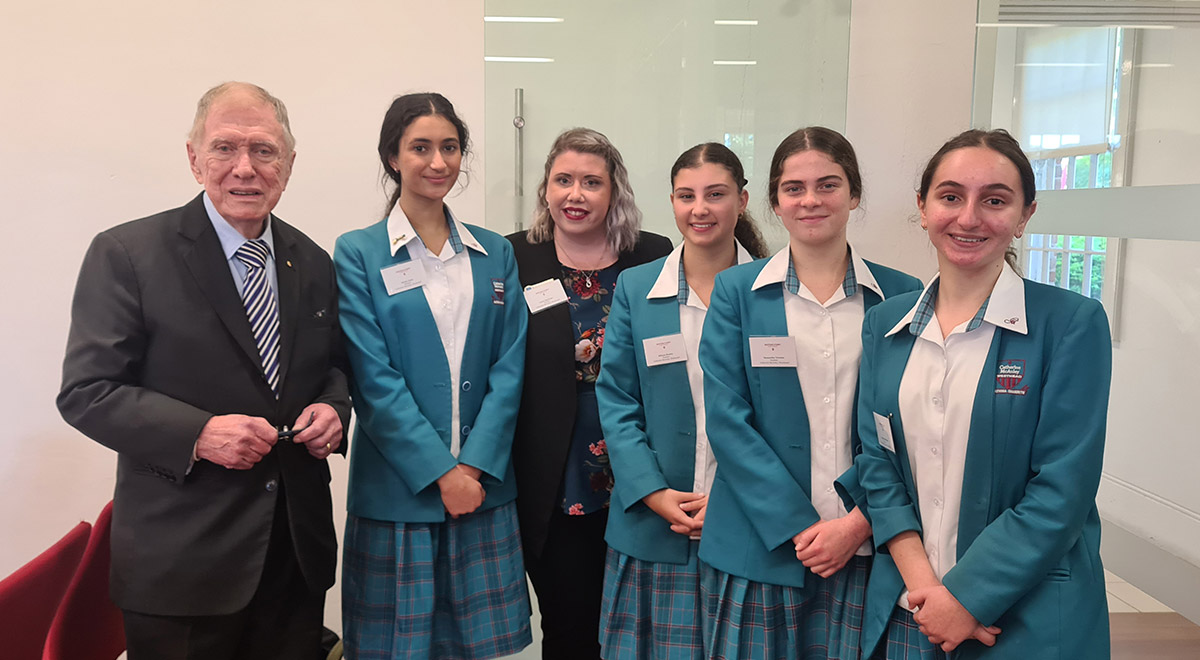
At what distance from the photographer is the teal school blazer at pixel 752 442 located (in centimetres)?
179

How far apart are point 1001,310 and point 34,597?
6.70ft

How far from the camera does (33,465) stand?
2963 mm

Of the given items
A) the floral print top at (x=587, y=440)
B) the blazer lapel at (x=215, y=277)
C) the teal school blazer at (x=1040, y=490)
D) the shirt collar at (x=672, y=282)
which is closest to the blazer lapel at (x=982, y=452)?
the teal school blazer at (x=1040, y=490)

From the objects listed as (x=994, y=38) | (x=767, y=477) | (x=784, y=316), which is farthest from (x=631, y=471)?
(x=994, y=38)

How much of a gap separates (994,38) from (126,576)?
3.30 metres

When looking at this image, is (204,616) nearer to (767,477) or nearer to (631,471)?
(631,471)

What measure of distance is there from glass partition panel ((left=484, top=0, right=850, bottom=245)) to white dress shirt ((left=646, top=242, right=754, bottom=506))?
1068mm

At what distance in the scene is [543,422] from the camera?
220 cm

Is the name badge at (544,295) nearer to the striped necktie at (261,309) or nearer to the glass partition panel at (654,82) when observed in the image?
the striped necktie at (261,309)

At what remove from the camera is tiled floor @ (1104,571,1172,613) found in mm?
2838

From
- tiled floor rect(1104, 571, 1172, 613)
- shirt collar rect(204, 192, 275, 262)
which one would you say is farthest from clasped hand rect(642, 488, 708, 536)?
tiled floor rect(1104, 571, 1172, 613)

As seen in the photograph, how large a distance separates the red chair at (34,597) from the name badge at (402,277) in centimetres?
90

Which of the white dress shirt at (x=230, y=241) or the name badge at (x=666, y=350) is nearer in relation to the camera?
the white dress shirt at (x=230, y=241)

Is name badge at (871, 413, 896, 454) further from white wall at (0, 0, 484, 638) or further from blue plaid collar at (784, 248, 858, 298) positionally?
white wall at (0, 0, 484, 638)
